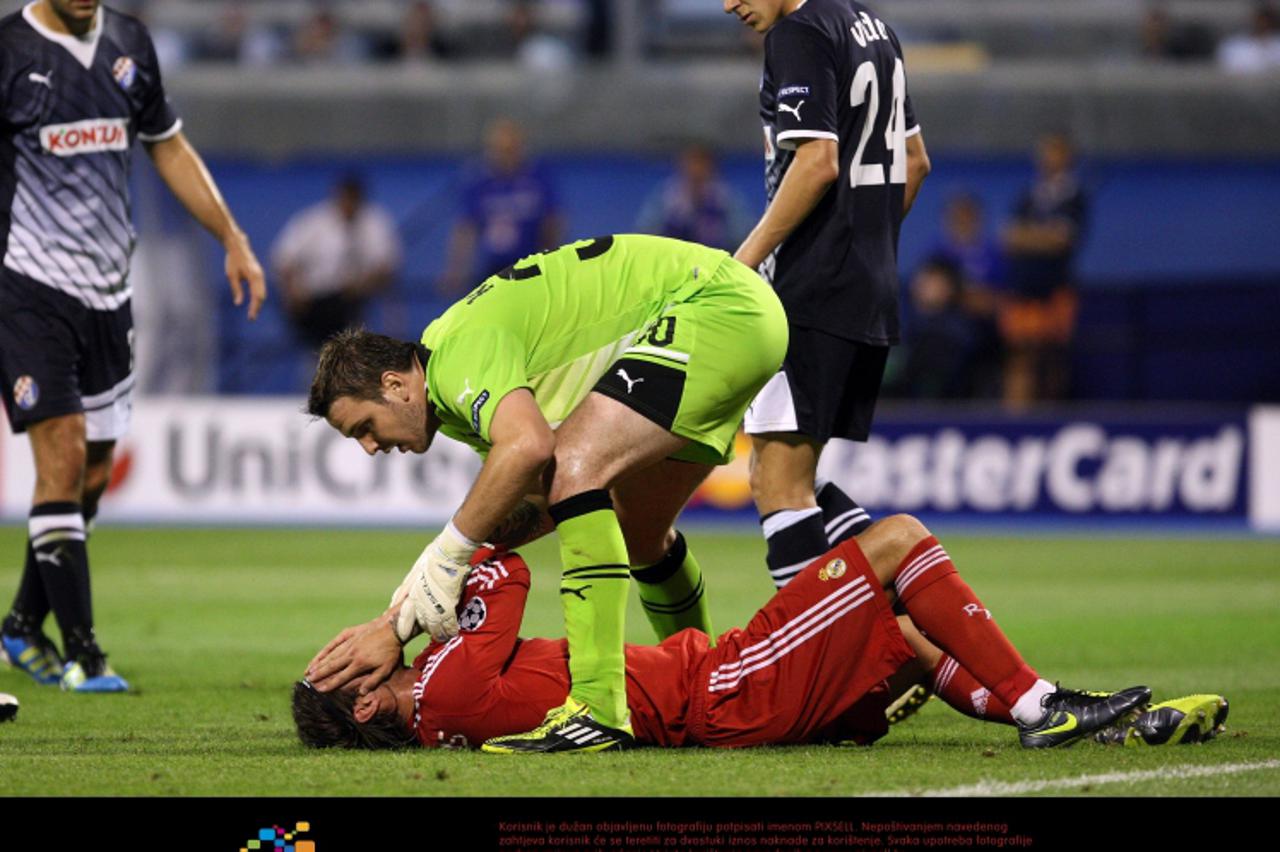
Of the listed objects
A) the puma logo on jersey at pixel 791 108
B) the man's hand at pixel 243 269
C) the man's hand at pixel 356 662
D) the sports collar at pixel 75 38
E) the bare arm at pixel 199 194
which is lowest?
the man's hand at pixel 356 662

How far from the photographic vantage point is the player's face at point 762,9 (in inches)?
268

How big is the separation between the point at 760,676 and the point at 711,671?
16cm

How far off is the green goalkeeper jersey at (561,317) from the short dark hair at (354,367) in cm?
12

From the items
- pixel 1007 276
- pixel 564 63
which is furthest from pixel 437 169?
pixel 1007 276

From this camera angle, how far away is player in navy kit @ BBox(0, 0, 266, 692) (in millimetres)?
7758

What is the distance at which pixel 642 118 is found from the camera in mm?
20562

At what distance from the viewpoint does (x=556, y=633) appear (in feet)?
31.0

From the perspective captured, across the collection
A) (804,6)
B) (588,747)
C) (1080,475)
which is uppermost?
(804,6)

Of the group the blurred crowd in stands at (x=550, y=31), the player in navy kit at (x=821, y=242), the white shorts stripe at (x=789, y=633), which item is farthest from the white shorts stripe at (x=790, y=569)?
the blurred crowd in stands at (x=550, y=31)

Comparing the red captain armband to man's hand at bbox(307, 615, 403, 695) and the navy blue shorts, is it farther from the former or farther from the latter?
the navy blue shorts

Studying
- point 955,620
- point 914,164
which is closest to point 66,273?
point 914,164

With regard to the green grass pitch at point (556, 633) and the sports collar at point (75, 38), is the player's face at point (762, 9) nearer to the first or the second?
the green grass pitch at point (556, 633)

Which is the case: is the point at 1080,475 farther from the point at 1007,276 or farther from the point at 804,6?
the point at 804,6

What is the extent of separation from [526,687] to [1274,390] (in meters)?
13.2
